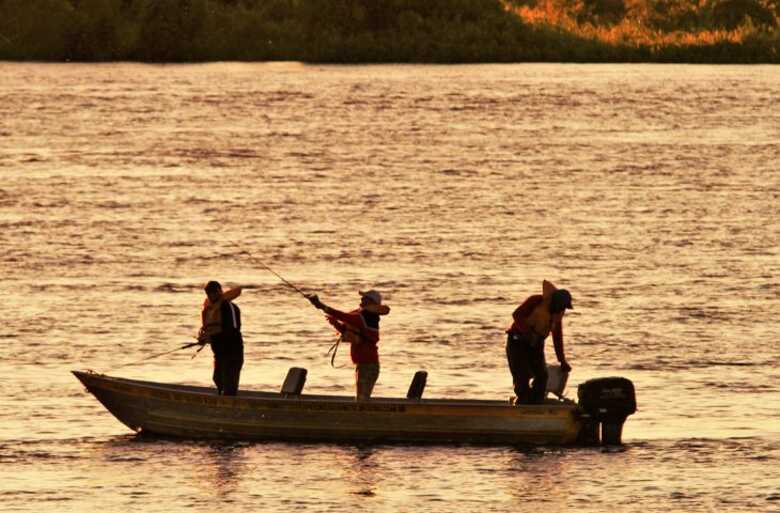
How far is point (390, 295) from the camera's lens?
46125 mm

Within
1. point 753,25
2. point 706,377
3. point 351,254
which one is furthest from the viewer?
point 753,25

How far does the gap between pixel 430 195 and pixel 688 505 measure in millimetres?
44000

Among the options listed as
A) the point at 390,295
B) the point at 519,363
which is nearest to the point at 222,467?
the point at 519,363

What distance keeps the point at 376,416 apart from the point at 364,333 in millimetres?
1124

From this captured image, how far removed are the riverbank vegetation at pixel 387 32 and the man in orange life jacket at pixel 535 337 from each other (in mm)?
111430

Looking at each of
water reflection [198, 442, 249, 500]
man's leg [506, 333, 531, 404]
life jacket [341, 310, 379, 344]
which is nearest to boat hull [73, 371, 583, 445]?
water reflection [198, 442, 249, 500]

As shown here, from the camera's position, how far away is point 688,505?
2684cm

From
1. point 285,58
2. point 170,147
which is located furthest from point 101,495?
point 285,58

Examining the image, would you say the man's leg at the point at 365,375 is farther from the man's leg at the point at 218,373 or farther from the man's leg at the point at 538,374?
the man's leg at the point at 538,374

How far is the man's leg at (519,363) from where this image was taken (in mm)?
28703

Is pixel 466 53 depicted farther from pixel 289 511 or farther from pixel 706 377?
pixel 289 511

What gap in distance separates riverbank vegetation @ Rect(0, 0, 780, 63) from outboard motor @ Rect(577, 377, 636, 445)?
11128 centimetres

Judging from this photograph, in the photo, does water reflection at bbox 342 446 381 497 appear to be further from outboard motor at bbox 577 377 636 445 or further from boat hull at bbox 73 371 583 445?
outboard motor at bbox 577 377 636 445

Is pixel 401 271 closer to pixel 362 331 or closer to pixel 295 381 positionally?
pixel 295 381
